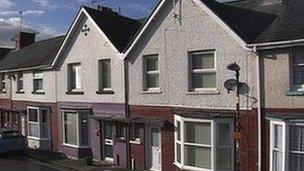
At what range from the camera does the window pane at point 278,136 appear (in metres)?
16.0

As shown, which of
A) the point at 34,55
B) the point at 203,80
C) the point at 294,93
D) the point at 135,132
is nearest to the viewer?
the point at 294,93

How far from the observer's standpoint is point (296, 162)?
15758 millimetres

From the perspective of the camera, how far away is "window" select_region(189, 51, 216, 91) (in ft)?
60.1

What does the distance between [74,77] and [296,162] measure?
14.0 m

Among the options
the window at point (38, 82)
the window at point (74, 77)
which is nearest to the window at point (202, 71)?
the window at point (74, 77)

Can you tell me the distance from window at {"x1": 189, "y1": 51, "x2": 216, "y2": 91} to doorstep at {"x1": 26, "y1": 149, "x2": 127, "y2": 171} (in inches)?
227

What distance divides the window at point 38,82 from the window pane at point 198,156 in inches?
537

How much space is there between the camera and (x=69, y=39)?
86.1 ft

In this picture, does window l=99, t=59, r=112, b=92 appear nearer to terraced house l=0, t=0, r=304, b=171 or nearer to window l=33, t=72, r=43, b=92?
terraced house l=0, t=0, r=304, b=171

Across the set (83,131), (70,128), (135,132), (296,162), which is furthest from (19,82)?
(296,162)

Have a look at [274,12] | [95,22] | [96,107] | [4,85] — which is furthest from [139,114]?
[4,85]

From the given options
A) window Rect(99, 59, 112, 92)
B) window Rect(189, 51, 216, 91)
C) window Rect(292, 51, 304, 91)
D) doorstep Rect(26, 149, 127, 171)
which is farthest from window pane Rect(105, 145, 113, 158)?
window Rect(292, 51, 304, 91)

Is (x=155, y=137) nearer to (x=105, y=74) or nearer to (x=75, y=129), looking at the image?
(x=105, y=74)

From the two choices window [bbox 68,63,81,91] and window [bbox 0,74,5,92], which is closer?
window [bbox 68,63,81,91]
